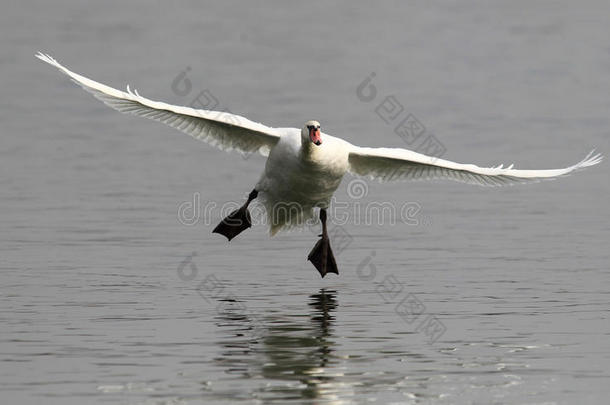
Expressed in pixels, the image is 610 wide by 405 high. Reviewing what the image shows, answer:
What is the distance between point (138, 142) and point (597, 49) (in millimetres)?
17561

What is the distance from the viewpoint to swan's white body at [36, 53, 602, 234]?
51.8 ft

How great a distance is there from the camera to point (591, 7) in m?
48.1

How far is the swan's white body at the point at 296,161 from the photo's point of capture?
15.8m

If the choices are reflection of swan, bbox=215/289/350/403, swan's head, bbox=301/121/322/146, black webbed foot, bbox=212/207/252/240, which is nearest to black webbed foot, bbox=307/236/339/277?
black webbed foot, bbox=212/207/252/240

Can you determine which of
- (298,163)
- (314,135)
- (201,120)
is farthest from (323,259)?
(201,120)

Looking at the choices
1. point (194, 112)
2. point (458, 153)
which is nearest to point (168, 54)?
point (458, 153)

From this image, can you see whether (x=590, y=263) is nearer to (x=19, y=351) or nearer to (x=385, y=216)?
Answer: (x=385, y=216)

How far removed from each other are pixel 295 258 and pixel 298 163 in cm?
220

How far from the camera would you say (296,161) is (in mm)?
15812

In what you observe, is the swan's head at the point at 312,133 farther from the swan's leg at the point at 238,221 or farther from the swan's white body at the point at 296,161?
the swan's leg at the point at 238,221

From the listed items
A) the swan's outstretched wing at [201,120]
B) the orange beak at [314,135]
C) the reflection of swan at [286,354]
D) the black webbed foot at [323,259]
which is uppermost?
the swan's outstretched wing at [201,120]

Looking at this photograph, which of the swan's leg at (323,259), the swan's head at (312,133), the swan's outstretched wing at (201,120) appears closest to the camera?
the swan's head at (312,133)

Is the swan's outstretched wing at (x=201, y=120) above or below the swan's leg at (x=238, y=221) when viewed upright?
above

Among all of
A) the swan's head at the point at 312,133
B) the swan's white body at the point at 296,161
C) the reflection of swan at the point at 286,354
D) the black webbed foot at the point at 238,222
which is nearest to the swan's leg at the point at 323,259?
the swan's white body at the point at 296,161
